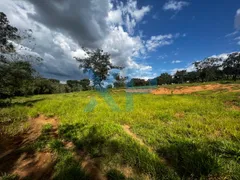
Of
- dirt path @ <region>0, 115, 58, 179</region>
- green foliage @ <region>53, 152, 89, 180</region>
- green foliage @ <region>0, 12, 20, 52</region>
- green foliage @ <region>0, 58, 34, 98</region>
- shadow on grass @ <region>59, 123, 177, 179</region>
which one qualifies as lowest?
dirt path @ <region>0, 115, 58, 179</region>

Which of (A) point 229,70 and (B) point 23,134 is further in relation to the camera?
(A) point 229,70

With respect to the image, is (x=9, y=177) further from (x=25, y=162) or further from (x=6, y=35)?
(x=6, y=35)

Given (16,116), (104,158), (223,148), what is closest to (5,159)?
(104,158)

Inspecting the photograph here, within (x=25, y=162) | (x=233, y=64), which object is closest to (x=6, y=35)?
(x=25, y=162)

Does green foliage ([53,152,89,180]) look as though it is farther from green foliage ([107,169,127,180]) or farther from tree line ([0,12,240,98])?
tree line ([0,12,240,98])

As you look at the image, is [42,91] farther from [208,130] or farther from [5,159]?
[208,130]

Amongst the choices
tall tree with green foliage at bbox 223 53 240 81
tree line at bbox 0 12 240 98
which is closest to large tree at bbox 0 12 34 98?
tree line at bbox 0 12 240 98

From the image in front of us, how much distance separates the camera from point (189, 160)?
2.35 m

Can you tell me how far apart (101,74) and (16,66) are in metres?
16.0

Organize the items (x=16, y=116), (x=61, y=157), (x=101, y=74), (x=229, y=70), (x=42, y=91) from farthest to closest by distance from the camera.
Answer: (x=229, y=70) → (x=42, y=91) → (x=101, y=74) → (x=16, y=116) → (x=61, y=157)

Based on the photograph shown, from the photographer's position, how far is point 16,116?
6.63 meters

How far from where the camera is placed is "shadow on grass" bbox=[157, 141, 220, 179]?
2096 mm

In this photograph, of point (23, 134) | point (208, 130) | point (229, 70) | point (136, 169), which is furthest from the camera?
point (229, 70)

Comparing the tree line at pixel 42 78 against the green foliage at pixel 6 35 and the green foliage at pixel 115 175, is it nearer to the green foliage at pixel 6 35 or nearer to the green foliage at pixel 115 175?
the green foliage at pixel 6 35
